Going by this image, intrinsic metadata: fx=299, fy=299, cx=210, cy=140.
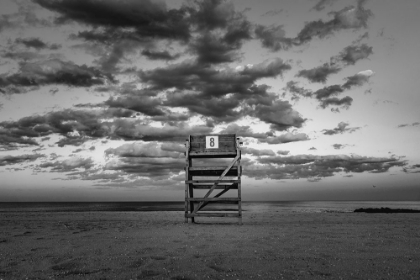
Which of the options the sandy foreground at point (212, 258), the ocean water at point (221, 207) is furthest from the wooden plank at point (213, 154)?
the sandy foreground at point (212, 258)

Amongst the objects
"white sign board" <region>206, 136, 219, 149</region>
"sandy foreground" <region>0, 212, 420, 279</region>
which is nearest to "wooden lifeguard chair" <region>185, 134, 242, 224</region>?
"white sign board" <region>206, 136, 219, 149</region>

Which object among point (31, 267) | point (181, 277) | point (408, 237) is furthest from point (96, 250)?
point (408, 237)

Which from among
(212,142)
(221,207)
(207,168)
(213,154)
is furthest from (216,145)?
(221,207)

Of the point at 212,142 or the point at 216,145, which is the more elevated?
the point at 212,142

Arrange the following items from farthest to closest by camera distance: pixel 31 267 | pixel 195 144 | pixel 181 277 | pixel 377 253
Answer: pixel 195 144 < pixel 377 253 < pixel 31 267 < pixel 181 277

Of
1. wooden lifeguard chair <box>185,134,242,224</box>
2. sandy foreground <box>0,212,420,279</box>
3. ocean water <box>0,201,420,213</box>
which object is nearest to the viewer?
sandy foreground <box>0,212,420,279</box>

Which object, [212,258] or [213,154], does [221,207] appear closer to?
[213,154]

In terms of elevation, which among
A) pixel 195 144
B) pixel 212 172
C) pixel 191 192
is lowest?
pixel 191 192

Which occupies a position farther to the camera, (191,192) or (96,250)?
(191,192)

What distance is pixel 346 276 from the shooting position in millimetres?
5727

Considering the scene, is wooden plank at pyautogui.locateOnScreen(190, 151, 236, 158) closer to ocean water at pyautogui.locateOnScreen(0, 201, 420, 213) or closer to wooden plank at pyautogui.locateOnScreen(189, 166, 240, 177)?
wooden plank at pyautogui.locateOnScreen(189, 166, 240, 177)

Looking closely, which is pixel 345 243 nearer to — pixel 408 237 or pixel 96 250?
pixel 408 237

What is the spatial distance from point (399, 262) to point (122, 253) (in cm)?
671

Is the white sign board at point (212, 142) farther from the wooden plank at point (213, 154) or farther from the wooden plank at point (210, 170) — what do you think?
the wooden plank at point (210, 170)
